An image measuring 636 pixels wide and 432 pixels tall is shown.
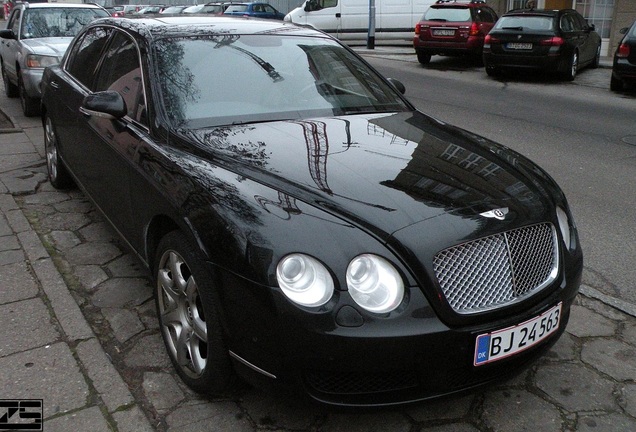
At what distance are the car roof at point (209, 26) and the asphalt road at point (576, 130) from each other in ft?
8.48

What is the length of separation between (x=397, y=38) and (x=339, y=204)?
73.4ft

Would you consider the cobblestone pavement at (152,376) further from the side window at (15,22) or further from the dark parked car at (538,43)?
the dark parked car at (538,43)

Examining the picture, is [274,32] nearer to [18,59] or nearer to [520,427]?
[520,427]

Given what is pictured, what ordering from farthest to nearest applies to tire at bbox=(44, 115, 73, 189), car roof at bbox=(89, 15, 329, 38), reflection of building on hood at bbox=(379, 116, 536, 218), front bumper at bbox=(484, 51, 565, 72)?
front bumper at bbox=(484, 51, 565, 72)
tire at bbox=(44, 115, 73, 189)
car roof at bbox=(89, 15, 329, 38)
reflection of building on hood at bbox=(379, 116, 536, 218)

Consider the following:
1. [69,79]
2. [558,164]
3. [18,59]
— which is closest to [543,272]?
[69,79]

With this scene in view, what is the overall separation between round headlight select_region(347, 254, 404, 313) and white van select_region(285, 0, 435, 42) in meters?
22.0

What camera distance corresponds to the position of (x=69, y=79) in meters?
5.33

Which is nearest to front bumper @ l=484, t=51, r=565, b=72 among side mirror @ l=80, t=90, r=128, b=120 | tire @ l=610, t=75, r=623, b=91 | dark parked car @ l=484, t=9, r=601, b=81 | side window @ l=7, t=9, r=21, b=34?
dark parked car @ l=484, t=9, r=601, b=81

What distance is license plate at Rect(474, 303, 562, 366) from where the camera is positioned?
2553mm

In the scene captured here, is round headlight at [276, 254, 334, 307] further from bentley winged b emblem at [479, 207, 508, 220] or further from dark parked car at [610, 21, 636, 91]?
dark parked car at [610, 21, 636, 91]

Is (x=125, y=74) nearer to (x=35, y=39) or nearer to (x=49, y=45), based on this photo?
(x=49, y=45)

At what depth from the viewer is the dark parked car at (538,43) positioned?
1450 centimetres

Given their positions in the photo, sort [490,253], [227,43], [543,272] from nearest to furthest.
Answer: [490,253]
[543,272]
[227,43]

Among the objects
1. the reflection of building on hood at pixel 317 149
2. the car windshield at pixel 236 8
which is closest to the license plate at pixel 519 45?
the reflection of building on hood at pixel 317 149
